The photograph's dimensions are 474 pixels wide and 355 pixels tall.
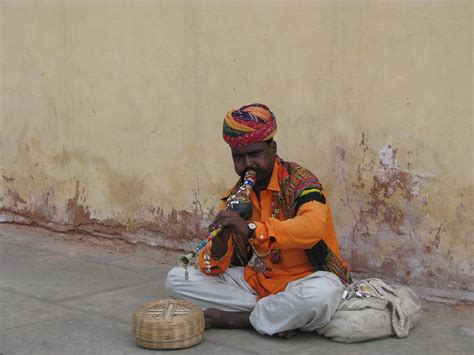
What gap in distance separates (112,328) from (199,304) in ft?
1.44

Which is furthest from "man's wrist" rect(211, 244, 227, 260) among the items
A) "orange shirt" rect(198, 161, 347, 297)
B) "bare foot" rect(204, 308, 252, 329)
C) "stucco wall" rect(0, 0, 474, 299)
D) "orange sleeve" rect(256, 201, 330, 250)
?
"stucco wall" rect(0, 0, 474, 299)

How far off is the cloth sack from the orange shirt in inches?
7.6

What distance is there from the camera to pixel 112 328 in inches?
163

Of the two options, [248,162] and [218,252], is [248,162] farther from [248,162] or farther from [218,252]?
[218,252]

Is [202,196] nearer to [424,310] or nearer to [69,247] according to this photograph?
[69,247]

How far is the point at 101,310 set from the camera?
14.7ft

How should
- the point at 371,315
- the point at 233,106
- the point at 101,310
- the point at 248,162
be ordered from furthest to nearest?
1. the point at 233,106
2. the point at 101,310
3. the point at 248,162
4. the point at 371,315

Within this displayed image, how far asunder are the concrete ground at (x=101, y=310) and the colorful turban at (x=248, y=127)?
3.01ft

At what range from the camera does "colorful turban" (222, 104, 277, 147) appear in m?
3.92

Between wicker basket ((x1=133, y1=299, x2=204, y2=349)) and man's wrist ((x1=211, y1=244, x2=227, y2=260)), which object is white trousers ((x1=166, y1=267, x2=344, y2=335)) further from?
wicker basket ((x1=133, y1=299, x2=204, y2=349))

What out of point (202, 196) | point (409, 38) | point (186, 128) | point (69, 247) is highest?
point (409, 38)

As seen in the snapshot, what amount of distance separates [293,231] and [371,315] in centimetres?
54

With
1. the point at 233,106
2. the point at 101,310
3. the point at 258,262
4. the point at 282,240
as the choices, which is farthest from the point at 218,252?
the point at 233,106

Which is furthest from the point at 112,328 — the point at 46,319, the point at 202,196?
the point at 202,196
